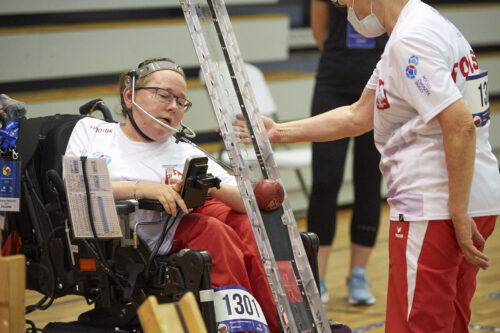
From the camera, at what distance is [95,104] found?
2.79 meters

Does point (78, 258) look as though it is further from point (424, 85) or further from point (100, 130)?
point (424, 85)

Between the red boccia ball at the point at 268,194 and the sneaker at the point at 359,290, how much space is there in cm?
168

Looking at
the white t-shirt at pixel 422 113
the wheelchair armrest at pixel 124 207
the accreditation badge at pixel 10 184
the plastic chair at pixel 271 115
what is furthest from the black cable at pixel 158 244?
the plastic chair at pixel 271 115

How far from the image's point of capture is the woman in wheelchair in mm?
2234

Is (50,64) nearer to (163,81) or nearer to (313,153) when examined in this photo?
(313,153)

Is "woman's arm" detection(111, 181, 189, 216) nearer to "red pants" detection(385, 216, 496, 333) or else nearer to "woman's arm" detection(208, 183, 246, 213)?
"woman's arm" detection(208, 183, 246, 213)

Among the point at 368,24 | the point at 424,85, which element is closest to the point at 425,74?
the point at 424,85

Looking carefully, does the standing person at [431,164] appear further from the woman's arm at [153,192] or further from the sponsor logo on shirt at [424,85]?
the woman's arm at [153,192]

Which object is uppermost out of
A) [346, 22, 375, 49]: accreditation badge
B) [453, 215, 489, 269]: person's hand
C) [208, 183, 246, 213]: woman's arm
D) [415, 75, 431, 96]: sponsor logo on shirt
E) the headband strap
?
[346, 22, 375, 49]: accreditation badge

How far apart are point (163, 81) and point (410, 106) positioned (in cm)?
85

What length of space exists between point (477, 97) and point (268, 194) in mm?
534

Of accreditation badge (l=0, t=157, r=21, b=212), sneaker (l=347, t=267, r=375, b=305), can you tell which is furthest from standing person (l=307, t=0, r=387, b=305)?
accreditation badge (l=0, t=157, r=21, b=212)

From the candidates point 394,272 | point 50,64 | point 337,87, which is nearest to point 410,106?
point 394,272

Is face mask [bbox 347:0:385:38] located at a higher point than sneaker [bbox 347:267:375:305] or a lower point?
higher
